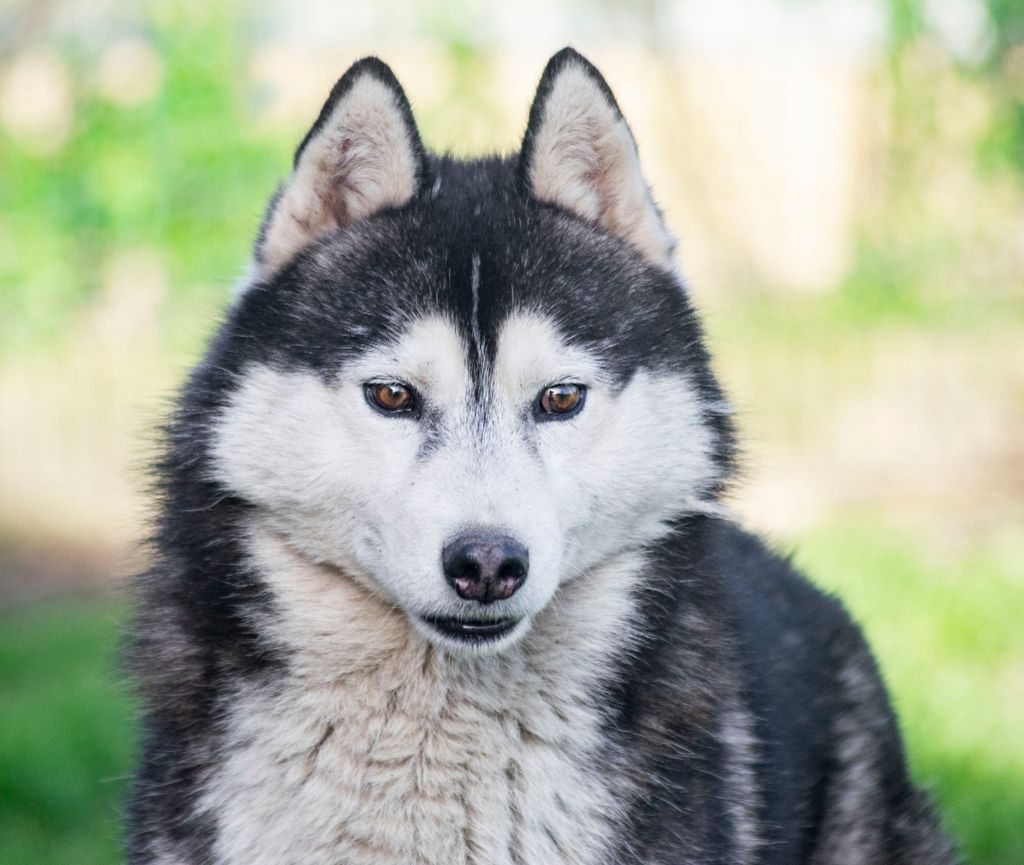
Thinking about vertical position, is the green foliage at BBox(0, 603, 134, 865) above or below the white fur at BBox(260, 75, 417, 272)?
below

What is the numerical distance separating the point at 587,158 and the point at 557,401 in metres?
0.61

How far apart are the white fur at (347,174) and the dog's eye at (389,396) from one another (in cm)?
45

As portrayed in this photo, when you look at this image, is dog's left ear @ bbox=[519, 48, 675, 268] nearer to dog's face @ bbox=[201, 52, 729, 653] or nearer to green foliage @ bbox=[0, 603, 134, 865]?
dog's face @ bbox=[201, 52, 729, 653]

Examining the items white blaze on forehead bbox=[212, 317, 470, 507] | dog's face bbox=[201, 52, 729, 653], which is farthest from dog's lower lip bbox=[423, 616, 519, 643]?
white blaze on forehead bbox=[212, 317, 470, 507]

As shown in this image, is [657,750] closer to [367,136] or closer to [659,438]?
[659,438]

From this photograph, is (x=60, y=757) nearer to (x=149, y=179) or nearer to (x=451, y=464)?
(x=451, y=464)

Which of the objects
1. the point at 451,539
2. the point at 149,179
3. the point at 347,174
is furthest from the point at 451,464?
the point at 149,179

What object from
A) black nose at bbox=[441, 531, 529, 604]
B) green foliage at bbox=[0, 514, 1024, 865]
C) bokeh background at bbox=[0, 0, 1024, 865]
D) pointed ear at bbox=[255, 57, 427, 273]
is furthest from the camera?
bokeh background at bbox=[0, 0, 1024, 865]

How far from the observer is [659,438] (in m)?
2.87

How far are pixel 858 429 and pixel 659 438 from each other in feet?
24.7

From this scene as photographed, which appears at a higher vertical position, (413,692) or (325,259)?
(325,259)

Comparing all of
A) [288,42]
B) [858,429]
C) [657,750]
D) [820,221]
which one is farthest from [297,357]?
[820,221]

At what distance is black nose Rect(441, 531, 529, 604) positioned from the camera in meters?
2.47

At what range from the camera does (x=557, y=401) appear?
277 cm
